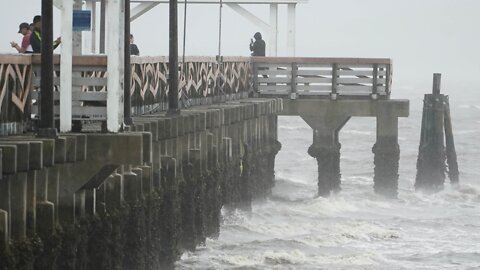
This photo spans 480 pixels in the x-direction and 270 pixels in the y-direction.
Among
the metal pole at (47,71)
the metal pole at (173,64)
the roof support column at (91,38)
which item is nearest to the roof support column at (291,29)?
the roof support column at (91,38)

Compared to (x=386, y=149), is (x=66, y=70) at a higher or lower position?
higher

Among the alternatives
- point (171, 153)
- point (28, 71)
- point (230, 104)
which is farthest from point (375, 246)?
point (28, 71)

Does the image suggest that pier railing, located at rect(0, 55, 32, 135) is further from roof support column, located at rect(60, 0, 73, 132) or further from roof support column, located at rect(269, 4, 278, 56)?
roof support column, located at rect(269, 4, 278, 56)

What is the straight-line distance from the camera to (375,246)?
29828mm

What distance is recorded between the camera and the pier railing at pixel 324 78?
38.9 m

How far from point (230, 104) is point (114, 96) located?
14.4m

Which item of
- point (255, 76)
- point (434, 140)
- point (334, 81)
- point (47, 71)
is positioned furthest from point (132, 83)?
point (434, 140)

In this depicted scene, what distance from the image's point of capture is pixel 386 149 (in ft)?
122

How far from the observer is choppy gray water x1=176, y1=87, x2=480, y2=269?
27.1m

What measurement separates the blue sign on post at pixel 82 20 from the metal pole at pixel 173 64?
244 inches

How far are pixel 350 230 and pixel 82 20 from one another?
1441cm

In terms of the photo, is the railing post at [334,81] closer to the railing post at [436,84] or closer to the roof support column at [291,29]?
the railing post at [436,84]

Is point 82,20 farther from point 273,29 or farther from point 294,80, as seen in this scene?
point 273,29

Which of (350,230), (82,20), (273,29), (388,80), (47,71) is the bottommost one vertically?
(350,230)
